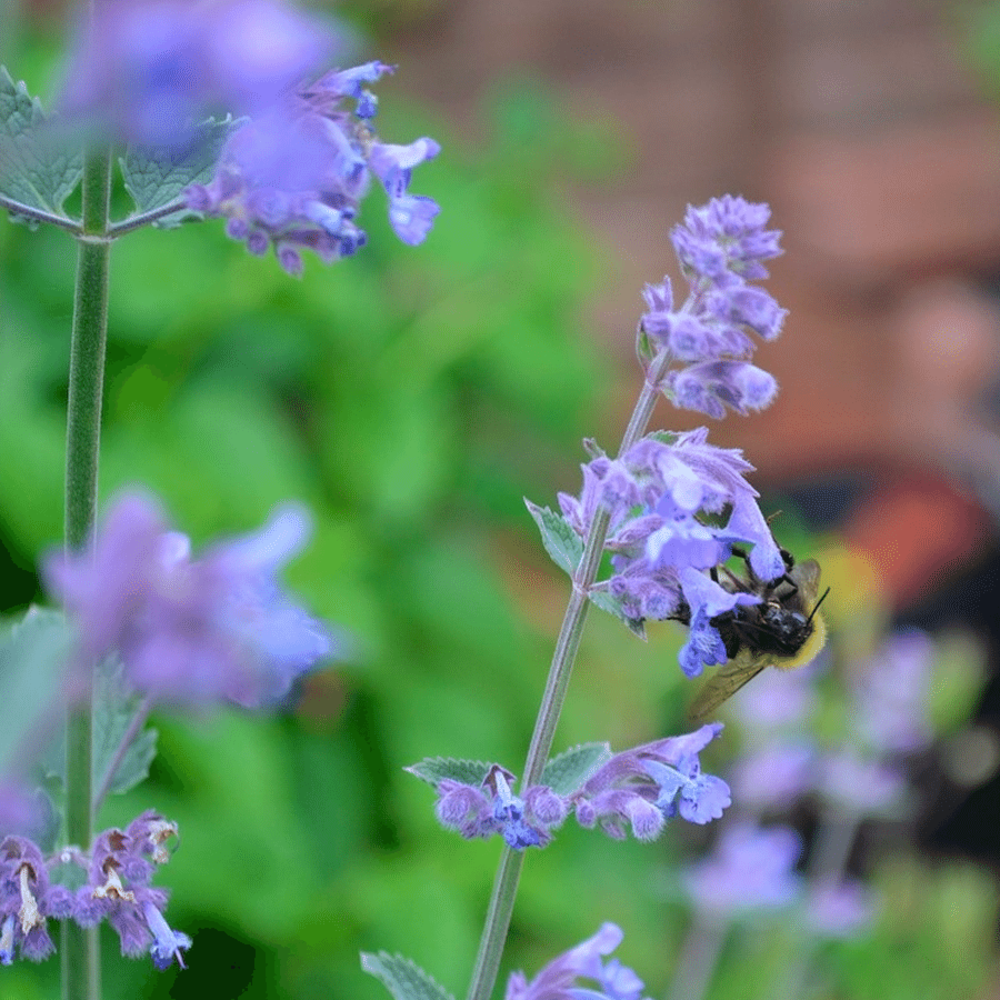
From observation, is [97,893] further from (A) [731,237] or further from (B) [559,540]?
(A) [731,237]

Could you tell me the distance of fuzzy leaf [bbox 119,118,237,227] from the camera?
0.78 meters

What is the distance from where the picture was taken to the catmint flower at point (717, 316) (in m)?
0.79

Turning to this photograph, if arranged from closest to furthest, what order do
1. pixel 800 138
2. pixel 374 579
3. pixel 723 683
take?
pixel 723 683 < pixel 374 579 < pixel 800 138

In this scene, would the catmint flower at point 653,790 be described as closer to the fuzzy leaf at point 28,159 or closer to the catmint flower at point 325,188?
the catmint flower at point 325,188

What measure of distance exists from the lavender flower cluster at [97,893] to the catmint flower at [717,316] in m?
0.39

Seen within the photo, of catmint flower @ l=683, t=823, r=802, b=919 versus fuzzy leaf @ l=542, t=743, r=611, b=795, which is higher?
catmint flower @ l=683, t=823, r=802, b=919

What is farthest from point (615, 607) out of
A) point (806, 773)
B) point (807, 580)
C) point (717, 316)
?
point (806, 773)

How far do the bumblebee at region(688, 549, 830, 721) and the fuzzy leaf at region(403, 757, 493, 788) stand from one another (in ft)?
1.23

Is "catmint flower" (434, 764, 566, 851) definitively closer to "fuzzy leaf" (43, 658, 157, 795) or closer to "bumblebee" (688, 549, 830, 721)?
"fuzzy leaf" (43, 658, 157, 795)

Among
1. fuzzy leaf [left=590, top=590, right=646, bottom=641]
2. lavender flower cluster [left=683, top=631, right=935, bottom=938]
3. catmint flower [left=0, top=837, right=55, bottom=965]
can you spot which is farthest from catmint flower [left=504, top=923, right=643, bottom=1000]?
lavender flower cluster [left=683, top=631, right=935, bottom=938]

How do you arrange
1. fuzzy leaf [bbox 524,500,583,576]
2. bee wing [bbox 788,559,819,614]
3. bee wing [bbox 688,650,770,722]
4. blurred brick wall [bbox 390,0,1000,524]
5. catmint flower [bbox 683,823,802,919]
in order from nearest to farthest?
fuzzy leaf [bbox 524,500,583,576], bee wing [bbox 688,650,770,722], bee wing [bbox 788,559,819,614], catmint flower [bbox 683,823,802,919], blurred brick wall [bbox 390,0,1000,524]

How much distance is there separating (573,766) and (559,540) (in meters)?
0.14

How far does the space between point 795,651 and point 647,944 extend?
135cm

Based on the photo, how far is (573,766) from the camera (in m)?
0.89
